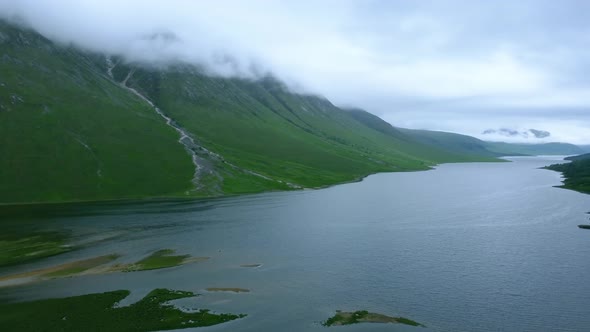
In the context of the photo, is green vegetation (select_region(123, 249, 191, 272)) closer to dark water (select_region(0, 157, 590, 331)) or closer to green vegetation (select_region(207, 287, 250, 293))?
dark water (select_region(0, 157, 590, 331))

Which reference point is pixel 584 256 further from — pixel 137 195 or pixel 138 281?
pixel 137 195

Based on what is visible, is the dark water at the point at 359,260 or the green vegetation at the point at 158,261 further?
the green vegetation at the point at 158,261

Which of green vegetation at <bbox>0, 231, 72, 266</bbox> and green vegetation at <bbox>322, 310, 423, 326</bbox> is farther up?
green vegetation at <bbox>0, 231, 72, 266</bbox>

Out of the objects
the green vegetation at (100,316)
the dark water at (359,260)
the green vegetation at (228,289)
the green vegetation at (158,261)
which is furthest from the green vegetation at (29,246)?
the green vegetation at (228,289)

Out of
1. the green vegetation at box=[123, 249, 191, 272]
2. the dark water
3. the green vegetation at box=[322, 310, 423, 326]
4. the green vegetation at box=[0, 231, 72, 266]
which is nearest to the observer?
the green vegetation at box=[322, 310, 423, 326]

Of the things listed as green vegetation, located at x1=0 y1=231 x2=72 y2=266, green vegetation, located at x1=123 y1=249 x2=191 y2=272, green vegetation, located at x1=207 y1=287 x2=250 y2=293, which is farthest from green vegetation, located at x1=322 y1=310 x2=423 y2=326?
green vegetation, located at x1=0 y1=231 x2=72 y2=266

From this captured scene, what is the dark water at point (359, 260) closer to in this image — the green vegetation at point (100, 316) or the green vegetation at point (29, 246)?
the green vegetation at point (100, 316)
